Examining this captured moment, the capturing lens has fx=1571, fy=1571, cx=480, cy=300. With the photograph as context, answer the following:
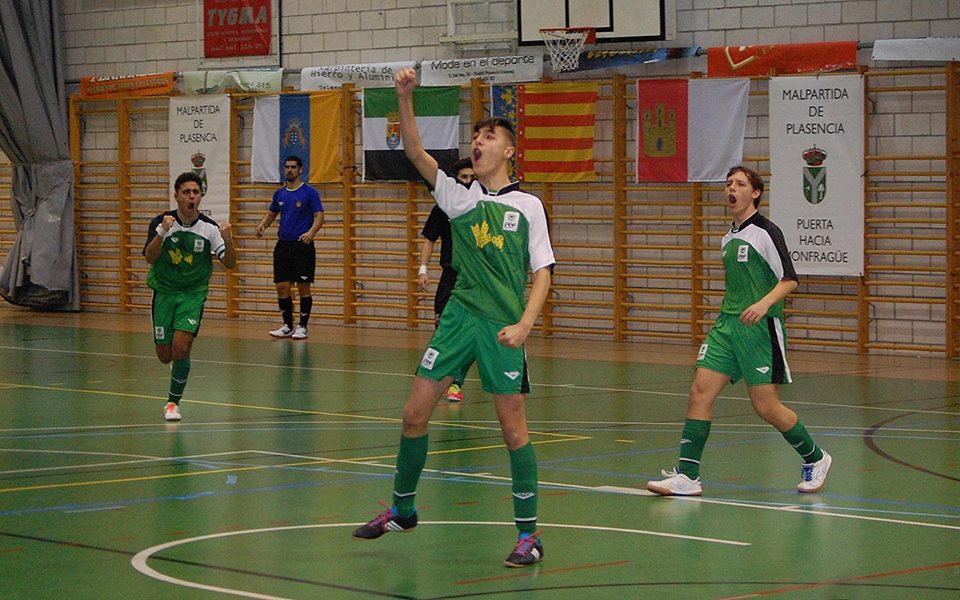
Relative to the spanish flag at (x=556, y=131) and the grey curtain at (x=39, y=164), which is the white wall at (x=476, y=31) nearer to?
the spanish flag at (x=556, y=131)

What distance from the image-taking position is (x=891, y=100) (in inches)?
643

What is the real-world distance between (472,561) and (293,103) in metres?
15.3

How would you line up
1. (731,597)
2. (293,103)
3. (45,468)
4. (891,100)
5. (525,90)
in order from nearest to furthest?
1. (731,597)
2. (45,468)
3. (891,100)
4. (525,90)
5. (293,103)

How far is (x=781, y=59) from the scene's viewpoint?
55.5 feet

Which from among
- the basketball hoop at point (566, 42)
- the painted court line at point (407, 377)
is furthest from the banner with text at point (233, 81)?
the painted court line at point (407, 377)

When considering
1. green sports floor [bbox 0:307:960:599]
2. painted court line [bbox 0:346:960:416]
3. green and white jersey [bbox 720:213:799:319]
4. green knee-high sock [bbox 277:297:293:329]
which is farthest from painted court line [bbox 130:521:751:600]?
green knee-high sock [bbox 277:297:293:329]

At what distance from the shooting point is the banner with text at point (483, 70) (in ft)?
61.0

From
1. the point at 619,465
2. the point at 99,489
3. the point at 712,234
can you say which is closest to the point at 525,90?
the point at 712,234

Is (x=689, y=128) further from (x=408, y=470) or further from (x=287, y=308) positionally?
(x=408, y=470)

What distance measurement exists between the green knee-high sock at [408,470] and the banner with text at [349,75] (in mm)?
13552

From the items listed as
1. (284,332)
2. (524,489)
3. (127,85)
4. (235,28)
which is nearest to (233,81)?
(235,28)

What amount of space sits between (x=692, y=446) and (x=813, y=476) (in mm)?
679

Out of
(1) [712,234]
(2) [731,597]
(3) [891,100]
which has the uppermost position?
(3) [891,100]

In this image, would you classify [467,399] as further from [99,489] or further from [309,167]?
[309,167]
